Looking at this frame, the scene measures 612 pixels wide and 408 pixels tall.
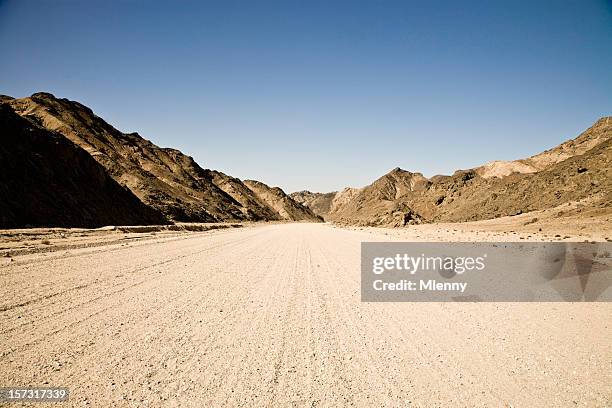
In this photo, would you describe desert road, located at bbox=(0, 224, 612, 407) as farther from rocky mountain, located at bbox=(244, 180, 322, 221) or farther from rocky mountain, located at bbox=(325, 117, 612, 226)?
rocky mountain, located at bbox=(244, 180, 322, 221)

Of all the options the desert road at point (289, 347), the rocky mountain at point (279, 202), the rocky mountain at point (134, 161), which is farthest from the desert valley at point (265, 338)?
the rocky mountain at point (279, 202)

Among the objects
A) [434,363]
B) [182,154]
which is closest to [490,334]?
[434,363]

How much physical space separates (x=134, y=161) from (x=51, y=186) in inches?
1914

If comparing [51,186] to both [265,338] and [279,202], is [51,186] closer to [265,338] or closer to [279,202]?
[265,338]

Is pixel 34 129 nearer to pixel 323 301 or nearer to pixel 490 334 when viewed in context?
pixel 323 301

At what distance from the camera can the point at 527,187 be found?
169 feet

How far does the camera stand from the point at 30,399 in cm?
372

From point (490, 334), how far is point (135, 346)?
5635 millimetres

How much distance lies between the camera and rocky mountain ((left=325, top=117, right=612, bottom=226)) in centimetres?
3963

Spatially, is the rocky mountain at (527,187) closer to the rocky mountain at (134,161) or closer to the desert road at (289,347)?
the desert road at (289,347)

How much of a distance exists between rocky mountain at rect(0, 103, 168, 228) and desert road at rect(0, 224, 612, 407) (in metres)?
Answer: 25.6

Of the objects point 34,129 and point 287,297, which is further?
point 34,129

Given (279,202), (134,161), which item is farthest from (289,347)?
(279,202)

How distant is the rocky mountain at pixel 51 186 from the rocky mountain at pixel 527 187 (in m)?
42.1
